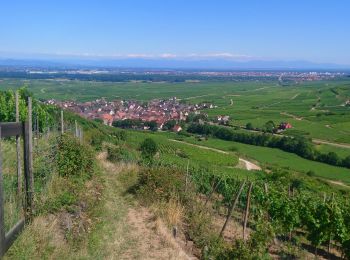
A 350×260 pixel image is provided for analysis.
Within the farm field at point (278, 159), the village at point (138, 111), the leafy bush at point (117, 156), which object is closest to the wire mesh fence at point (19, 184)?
the leafy bush at point (117, 156)

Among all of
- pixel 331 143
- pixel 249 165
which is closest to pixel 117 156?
pixel 249 165

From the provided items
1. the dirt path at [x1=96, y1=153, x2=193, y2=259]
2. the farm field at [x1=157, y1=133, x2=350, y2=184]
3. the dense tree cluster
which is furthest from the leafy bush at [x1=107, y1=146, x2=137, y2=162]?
the dense tree cluster

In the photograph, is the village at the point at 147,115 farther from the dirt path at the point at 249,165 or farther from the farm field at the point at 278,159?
the dirt path at the point at 249,165

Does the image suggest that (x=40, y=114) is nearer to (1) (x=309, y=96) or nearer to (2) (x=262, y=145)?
(2) (x=262, y=145)

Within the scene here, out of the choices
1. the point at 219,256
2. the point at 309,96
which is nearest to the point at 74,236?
the point at 219,256

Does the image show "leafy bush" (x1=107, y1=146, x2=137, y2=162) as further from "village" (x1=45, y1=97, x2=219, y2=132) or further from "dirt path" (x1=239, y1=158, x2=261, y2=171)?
"village" (x1=45, y1=97, x2=219, y2=132)

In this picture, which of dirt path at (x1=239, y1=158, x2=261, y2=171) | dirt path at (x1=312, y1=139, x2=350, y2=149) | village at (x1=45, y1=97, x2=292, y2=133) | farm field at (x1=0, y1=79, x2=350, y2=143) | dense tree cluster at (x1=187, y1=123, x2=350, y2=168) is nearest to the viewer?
dirt path at (x1=239, y1=158, x2=261, y2=171)

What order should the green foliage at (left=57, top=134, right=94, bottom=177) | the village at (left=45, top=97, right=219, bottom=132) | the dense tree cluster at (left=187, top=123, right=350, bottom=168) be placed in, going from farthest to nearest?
the village at (left=45, top=97, right=219, bottom=132), the dense tree cluster at (left=187, top=123, right=350, bottom=168), the green foliage at (left=57, top=134, right=94, bottom=177)

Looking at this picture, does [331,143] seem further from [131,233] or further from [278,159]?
[131,233]
